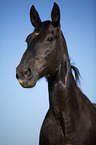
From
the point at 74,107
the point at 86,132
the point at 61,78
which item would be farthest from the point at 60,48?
the point at 86,132

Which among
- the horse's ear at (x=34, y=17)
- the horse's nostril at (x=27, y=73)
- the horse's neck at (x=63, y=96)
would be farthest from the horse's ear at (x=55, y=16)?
the horse's nostril at (x=27, y=73)

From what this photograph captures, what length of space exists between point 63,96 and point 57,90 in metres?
0.14

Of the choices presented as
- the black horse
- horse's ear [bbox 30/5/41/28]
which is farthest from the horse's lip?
horse's ear [bbox 30/5/41/28]

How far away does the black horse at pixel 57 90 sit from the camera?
271 cm

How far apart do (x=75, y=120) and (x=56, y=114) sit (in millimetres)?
327

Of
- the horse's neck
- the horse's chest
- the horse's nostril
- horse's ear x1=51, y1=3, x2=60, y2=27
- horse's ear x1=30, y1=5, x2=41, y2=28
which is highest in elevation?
horse's ear x1=30, y1=5, x2=41, y2=28

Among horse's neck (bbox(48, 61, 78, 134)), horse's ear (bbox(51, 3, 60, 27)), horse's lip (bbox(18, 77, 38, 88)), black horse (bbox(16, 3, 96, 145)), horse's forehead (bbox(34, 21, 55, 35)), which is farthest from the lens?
horse's ear (bbox(51, 3, 60, 27))

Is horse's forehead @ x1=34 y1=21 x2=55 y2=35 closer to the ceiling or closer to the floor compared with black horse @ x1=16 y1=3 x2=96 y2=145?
closer to the ceiling

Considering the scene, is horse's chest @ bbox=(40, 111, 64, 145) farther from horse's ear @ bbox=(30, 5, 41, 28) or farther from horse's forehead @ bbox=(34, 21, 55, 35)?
horse's ear @ bbox=(30, 5, 41, 28)

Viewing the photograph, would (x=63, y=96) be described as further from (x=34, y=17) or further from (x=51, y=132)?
(x=34, y=17)

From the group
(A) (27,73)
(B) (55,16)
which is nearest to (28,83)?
(A) (27,73)

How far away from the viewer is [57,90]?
2904mm

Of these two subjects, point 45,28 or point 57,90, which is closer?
point 57,90

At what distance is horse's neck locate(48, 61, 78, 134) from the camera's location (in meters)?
2.84
